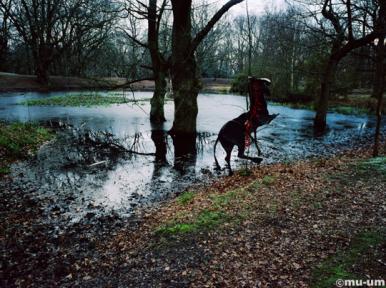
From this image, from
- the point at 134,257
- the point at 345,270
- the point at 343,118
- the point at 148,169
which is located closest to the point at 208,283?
the point at 134,257

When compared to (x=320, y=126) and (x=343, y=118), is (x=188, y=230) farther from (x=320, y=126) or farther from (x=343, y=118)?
(x=343, y=118)

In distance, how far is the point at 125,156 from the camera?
14.3 m

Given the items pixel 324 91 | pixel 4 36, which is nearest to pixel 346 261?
pixel 324 91

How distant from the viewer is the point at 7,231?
7.32 metres

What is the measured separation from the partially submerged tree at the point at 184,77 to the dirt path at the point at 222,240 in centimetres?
753

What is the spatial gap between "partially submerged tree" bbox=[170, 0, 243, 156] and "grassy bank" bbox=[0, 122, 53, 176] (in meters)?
6.32

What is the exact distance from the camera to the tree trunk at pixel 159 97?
2158cm

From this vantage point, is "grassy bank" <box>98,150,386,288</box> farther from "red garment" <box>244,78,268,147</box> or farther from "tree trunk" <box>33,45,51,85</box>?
"tree trunk" <box>33,45,51,85</box>

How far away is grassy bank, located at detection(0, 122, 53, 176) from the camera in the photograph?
494 inches

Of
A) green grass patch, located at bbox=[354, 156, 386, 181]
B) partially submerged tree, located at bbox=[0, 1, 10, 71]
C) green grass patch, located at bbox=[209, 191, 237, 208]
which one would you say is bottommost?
green grass patch, located at bbox=[209, 191, 237, 208]

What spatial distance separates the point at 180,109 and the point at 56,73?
2099 inches

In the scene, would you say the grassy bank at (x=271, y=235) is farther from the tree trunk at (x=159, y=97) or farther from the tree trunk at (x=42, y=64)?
the tree trunk at (x=42, y=64)

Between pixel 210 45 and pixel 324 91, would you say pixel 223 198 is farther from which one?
pixel 210 45

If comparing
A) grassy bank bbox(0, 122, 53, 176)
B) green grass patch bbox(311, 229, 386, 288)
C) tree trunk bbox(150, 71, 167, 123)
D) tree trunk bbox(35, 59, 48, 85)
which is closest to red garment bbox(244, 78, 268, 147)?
green grass patch bbox(311, 229, 386, 288)
